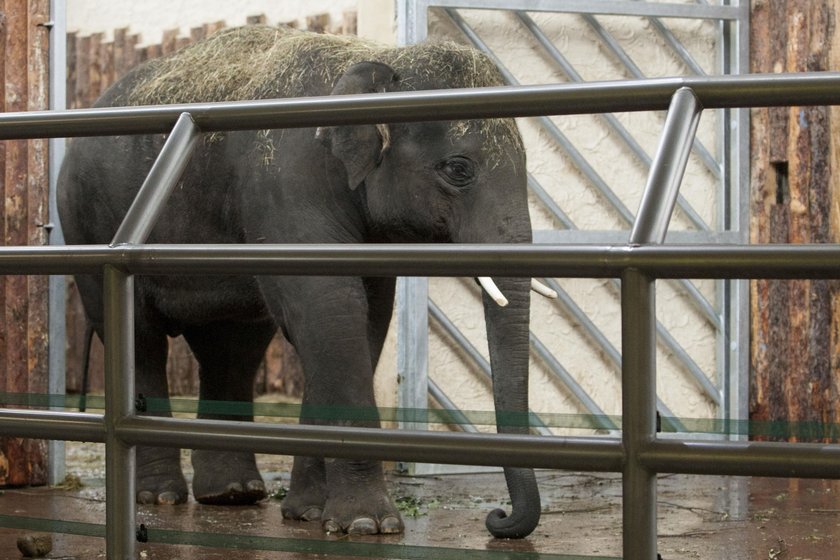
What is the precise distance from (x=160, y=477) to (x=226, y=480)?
0.32m

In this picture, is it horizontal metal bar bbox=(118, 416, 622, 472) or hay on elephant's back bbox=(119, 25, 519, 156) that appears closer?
horizontal metal bar bbox=(118, 416, 622, 472)

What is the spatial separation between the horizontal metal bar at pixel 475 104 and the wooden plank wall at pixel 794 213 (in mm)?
4535

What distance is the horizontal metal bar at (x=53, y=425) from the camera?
2598 mm

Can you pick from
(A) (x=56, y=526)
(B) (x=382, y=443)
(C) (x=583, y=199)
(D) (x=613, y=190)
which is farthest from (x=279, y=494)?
(B) (x=382, y=443)

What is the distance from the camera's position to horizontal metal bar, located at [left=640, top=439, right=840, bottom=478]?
6.61 feet

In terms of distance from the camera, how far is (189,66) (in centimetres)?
546

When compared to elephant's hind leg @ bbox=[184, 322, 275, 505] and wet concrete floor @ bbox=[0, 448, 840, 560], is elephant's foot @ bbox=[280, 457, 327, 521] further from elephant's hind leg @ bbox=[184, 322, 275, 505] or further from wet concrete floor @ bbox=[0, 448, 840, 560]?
elephant's hind leg @ bbox=[184, 322, 275, 505]

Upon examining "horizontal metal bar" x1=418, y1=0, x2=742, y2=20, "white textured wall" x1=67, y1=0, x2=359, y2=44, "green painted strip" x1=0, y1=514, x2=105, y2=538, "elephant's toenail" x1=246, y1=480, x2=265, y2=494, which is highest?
"white textured wall" x1=67, y1=0, x2=359, y2=44

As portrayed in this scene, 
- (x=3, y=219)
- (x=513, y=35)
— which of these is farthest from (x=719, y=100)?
(x=513, y=35)

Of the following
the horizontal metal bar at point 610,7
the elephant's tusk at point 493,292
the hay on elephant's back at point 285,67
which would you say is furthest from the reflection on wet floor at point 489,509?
the horizontal metal bar at point 610,7

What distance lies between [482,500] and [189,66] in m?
1.94

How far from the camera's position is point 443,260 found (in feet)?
7.48

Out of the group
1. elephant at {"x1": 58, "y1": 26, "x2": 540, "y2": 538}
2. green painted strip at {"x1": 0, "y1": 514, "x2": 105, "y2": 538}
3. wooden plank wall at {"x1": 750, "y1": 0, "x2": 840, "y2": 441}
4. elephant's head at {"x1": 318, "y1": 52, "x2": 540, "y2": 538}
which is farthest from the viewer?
wooden plank wall at {"x1": 750, "y1": 0, "x2": 840, "y2": 441}

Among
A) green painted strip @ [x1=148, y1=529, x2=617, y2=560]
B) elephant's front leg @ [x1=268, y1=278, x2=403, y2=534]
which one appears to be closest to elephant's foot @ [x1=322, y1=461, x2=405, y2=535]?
elephant's front leg @ [x1=268, y1=278, x2=403, y2=534]
